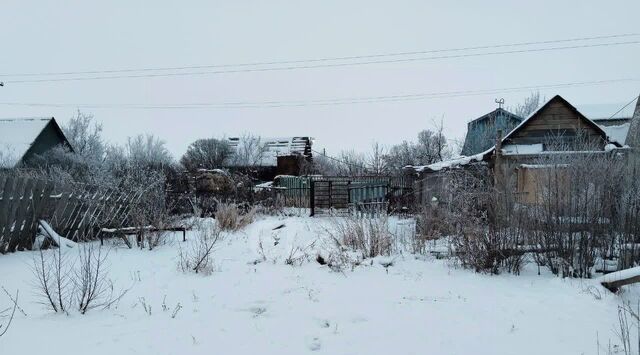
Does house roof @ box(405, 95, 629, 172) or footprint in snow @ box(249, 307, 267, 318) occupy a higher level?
house roof @ box(405, 95, 629, 172)

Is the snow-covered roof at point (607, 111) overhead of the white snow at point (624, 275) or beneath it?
overhead

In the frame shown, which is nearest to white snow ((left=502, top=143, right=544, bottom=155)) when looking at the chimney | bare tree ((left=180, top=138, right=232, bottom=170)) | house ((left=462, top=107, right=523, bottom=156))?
the chimney

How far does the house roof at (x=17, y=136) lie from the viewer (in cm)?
2667

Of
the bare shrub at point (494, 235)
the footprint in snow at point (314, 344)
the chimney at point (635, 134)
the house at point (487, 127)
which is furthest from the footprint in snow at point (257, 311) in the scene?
the house at point (487, 127)

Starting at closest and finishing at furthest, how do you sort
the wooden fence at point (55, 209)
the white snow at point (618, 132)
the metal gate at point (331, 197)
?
the wooden fence at point (55, 209), the white snow at point (618, 132), the metal gate at point (331, 197)

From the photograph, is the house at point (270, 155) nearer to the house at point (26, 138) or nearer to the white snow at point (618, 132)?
the house at point (26, 138)

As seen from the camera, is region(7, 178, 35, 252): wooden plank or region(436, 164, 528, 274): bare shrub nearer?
region(436, 164, 528, 274): bare shrub

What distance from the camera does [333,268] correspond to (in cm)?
684

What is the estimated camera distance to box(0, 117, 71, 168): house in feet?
88.1

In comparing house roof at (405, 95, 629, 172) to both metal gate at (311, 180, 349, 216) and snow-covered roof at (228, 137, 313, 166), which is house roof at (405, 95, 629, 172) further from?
snow-covered roof at (228, 137, 313, 166)

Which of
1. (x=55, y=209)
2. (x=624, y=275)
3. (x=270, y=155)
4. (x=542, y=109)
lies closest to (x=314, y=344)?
(x=624, y=275)

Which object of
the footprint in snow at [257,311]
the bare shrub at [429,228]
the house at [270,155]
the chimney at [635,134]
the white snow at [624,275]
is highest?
the house at [270,155]

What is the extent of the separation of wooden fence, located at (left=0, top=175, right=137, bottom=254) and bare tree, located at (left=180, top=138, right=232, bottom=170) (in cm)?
3194

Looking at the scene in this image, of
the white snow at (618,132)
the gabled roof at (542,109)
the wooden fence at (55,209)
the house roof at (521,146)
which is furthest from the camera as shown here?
the white snow at (618,132)
